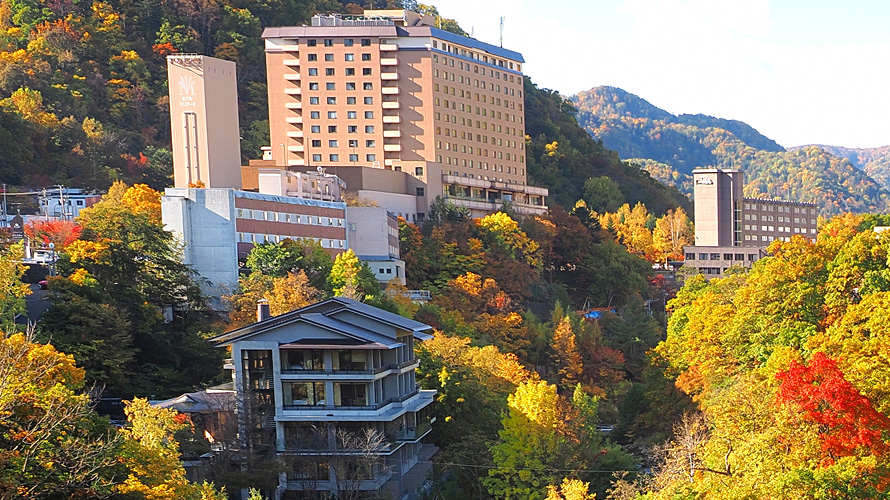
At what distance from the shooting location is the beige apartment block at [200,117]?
72.4 m

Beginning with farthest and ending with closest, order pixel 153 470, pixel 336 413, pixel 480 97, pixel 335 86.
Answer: pixel 480 97, pixel 335 86, pixel 336 413, pixel 153 470

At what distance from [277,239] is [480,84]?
44369 mm

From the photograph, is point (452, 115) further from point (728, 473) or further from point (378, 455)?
point (728, 473)

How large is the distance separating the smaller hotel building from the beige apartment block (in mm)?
56864

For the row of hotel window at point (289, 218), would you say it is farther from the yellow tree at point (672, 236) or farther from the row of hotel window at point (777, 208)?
the row of hotel window at point (777, 208)

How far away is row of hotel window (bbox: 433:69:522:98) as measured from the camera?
98.5m

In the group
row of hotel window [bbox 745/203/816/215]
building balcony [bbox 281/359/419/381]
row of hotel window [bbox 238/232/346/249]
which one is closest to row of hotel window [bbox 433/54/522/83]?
row of hotel window [bbox 238/232/346/249]


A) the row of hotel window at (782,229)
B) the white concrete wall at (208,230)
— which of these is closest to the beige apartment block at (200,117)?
the white concrete wall at (208,230)

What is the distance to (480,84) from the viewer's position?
104 metres

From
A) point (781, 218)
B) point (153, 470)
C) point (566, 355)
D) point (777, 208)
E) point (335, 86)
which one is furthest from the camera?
point (781, 218)

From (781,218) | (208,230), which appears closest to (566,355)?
(208,230)

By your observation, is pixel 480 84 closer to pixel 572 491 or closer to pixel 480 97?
pixel 480 97

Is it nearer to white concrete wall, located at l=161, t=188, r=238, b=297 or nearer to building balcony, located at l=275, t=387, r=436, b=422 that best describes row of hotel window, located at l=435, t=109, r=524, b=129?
white concrete wall, located at l=161, t=188, r=238, b=297

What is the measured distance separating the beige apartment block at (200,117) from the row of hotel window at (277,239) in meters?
10.3
